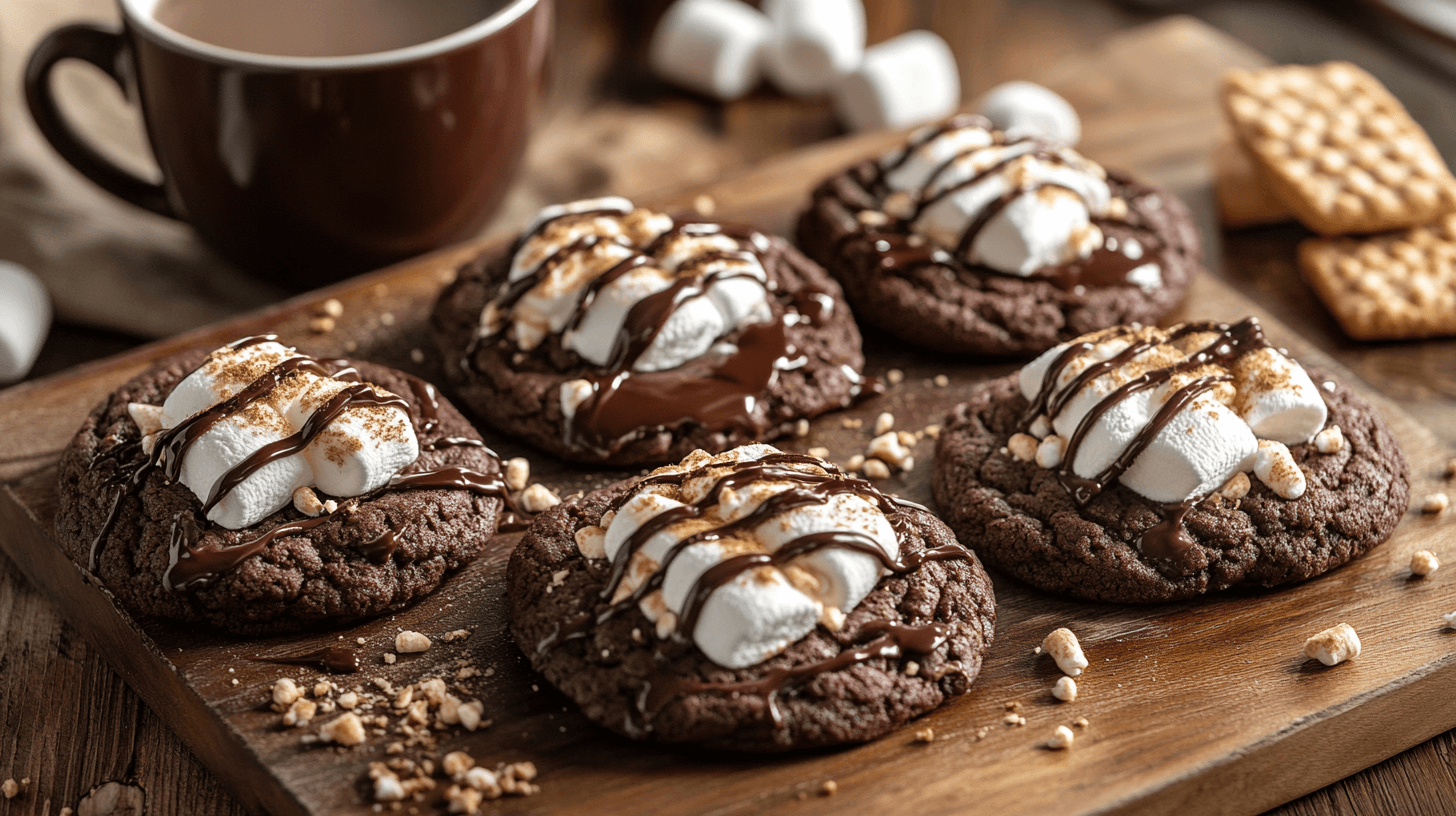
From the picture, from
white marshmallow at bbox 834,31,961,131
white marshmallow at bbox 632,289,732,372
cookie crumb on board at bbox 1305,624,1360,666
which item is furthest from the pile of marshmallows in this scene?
cookie crumb on board at bbox 1305,624,1360,666

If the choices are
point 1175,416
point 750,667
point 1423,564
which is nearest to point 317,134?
point 750,667

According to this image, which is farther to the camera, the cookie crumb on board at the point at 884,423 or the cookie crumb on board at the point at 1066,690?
the cookie crumb on board at the point at 884,423

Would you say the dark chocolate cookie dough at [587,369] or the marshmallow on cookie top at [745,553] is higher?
the marshmallow on cookie top at [745,553]

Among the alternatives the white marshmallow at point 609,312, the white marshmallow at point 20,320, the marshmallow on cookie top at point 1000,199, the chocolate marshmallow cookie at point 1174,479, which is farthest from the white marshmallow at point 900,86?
the white marshmallow at point 20,320

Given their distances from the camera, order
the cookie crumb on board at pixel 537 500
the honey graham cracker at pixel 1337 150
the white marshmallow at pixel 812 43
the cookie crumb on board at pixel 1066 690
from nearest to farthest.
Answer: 1. the cookie crumb on board at pixel 1066 690
2. the cookie crumb on board at pixel 537 500
3. the honey graham cracker at pixel 1337 150
4. the white marshmallow at pixel 812 43

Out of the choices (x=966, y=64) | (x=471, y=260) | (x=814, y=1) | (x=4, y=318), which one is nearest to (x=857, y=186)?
(x=471, y=260)

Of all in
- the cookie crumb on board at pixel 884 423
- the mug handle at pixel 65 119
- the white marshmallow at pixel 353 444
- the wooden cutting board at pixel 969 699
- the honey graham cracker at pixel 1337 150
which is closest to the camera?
the wooden cutting board at pixel 969 699

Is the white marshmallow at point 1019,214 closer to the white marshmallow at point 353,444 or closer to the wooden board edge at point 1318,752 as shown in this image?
the wooden board edge at point 1318,752

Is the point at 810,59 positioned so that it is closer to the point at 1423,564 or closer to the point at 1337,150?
the point at 1337,150

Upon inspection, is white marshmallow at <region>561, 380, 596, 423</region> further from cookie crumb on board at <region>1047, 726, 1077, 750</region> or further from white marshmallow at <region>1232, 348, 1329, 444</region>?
white marshmallow at <region>1232, 348, 1329, 444</region>
